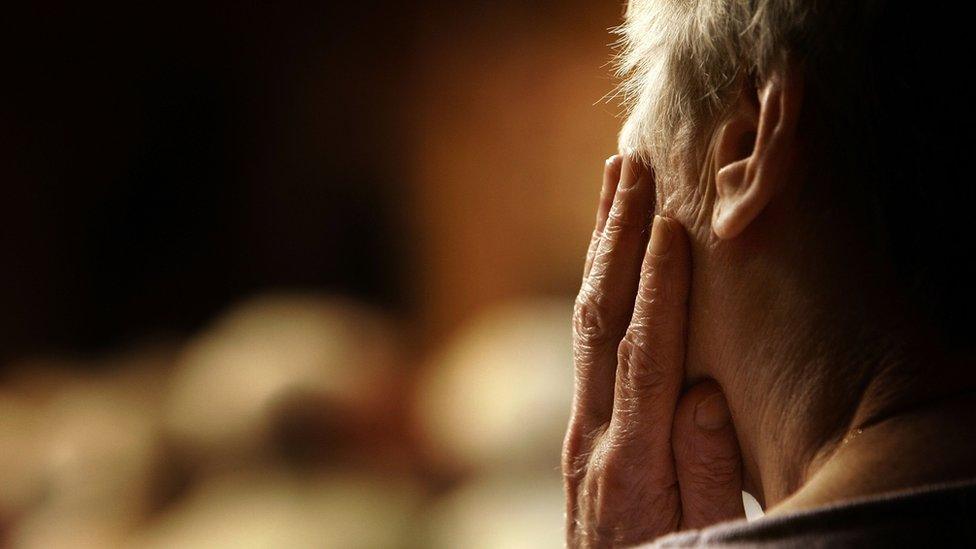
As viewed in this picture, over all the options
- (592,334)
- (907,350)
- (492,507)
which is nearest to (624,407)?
(592,334)

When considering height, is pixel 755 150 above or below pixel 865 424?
above

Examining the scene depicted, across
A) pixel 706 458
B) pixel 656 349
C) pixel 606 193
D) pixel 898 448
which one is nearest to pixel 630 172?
pixel 606 193

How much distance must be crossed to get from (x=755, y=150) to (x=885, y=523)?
0.30 m

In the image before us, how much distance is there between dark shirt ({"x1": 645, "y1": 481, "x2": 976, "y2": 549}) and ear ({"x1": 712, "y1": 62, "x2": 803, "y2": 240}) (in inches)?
10.2

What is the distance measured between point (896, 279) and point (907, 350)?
0.05m

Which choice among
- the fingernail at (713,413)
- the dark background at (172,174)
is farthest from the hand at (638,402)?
the dark background at (172,174)

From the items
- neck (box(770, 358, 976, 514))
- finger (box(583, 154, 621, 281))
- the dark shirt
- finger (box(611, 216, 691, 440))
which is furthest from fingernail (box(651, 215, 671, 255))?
the dark shirt

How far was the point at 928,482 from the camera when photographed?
55cm

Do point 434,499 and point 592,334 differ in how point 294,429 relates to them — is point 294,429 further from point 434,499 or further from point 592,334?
point 592,334

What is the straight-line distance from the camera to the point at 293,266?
255 centimetres

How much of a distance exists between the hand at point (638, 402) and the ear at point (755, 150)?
103 mm

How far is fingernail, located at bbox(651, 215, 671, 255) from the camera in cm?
83

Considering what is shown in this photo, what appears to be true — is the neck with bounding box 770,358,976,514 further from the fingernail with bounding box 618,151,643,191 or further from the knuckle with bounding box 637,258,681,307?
the fingernail with bounding box 618,151,643,191

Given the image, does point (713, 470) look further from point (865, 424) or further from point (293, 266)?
point (293, 266)
